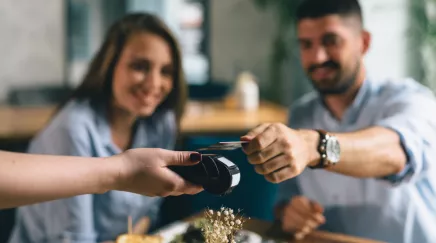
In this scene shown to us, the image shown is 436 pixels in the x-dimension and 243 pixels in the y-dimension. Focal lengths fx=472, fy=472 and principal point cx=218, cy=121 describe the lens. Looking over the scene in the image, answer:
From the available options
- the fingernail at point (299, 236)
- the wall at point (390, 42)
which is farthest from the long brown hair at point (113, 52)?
the wall at point (390, 42)

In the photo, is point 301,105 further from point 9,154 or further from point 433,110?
point 9,154

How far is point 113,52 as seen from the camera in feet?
3.78

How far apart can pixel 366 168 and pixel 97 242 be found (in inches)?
24.3

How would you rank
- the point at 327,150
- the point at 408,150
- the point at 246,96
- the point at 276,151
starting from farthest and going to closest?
the point at 246,96 → the point at 408,150 → the point at 327,150 → the point at 276,151

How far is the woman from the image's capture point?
1.04 metres

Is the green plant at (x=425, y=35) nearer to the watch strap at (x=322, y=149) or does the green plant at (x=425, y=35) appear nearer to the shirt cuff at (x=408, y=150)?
the shirt cuff at (x=408, y=150)

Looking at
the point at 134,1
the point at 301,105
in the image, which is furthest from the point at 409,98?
the point at 134,1

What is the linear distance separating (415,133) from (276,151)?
0.36m

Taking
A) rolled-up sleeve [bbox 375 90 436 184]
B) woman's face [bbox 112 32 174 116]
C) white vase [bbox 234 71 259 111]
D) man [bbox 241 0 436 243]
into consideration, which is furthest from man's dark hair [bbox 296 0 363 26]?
white vase [bbox 234 71 259 111]

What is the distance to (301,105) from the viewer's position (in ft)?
4.29

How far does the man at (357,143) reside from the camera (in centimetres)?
83

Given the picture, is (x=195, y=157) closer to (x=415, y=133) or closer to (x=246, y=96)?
(x=415, y=133)

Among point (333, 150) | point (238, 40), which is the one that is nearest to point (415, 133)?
point (333, 150)

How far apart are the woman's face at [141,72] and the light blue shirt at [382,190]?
1.36 ft
